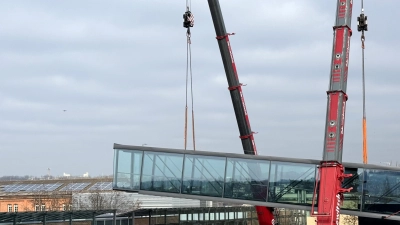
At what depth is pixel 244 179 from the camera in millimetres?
36812

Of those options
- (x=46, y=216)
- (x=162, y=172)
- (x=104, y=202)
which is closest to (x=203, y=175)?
(x=162, y=172)

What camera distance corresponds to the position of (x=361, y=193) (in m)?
35.1

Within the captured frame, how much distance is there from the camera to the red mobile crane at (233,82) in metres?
42.3

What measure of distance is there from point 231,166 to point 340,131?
8.22 m

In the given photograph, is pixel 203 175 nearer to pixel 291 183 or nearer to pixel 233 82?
pixel 291 183

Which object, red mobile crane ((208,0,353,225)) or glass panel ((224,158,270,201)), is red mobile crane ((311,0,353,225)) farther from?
glass panel ((224,158,270,201))

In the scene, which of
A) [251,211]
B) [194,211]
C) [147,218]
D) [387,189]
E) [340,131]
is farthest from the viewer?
[251,211]

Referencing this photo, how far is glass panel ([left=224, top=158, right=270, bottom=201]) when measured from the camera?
36562mm

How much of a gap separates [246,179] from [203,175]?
7.89 feet

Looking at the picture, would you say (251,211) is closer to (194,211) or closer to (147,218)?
(194,211)

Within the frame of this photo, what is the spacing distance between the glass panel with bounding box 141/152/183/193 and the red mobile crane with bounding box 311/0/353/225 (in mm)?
9737

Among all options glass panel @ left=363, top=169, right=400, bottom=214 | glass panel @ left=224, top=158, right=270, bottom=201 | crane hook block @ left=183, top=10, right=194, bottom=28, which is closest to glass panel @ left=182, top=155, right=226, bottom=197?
glass panel @ left=224, top=158, right=270, bottom=201

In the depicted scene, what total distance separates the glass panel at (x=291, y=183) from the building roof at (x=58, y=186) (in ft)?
223

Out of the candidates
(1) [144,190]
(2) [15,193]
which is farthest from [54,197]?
(1) [144,190]
